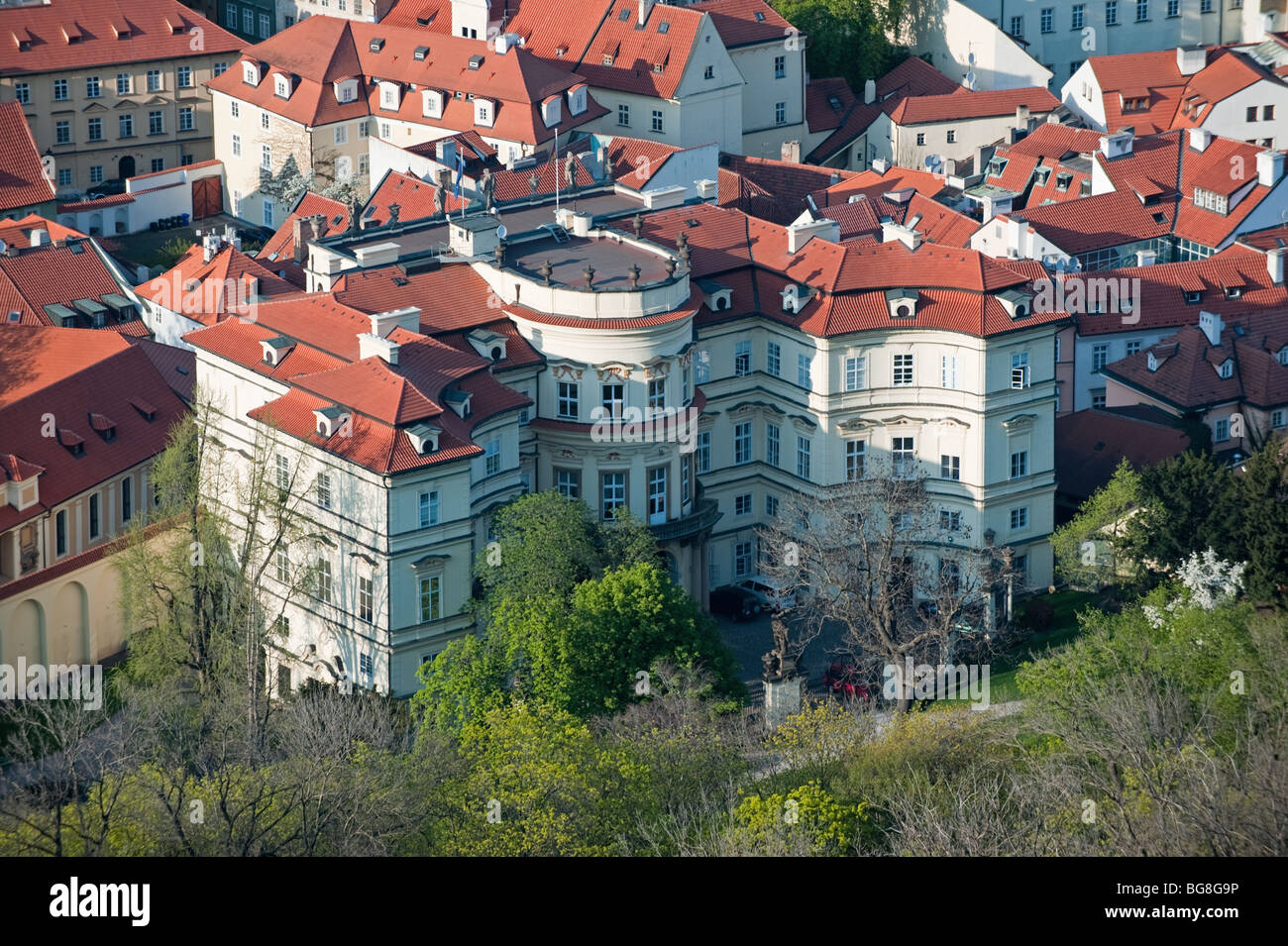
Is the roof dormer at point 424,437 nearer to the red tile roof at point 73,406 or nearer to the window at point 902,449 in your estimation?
the red tile roof at point 73,406

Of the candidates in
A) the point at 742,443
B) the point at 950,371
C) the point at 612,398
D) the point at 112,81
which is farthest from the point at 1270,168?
the point at 112,81

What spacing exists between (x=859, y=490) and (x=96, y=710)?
2875 centimetres

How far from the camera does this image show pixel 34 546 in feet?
312

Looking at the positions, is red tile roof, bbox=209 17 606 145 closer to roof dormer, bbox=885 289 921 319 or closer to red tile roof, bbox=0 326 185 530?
red tile roof, bbox=0 326 185 530

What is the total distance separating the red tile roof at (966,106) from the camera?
140 meters

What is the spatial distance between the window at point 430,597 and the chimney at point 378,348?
7381 millimetres

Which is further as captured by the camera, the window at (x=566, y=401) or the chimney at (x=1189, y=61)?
the chimney at (x=1189, y=61)

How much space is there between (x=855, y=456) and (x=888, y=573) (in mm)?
7938

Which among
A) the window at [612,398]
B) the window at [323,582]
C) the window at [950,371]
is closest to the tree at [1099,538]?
the window at [950,371]

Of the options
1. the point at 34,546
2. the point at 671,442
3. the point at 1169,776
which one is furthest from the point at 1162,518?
the point at 34,546

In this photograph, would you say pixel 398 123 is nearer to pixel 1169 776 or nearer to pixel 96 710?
pixel 96 710

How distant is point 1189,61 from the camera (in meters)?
144

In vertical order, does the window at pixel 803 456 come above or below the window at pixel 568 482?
above

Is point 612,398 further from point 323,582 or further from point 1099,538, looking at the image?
point 1099,538
